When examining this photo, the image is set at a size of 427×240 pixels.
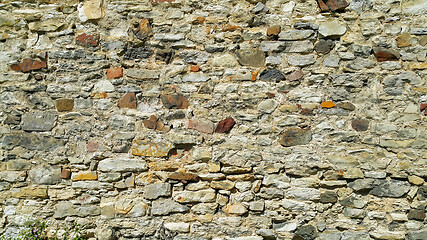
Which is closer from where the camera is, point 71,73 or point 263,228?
point 263,228

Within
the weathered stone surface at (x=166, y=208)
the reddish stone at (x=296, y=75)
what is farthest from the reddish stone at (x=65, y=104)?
the reddish stone at (x=296, y=75)

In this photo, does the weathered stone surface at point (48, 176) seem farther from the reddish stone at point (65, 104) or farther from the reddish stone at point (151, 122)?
the reddish stone at point (151, 122)

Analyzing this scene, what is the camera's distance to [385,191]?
2.59 meters

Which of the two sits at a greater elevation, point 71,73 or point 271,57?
point 271,57

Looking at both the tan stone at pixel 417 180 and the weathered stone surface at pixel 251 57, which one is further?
the weathered stone surface at pixel 251 57

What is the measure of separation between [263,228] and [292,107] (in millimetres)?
1044

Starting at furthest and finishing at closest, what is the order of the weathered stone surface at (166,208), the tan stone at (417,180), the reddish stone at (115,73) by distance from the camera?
the reddish stone at (115,73), the weathered stone surface at (166,208), the tan stone at (417,180)

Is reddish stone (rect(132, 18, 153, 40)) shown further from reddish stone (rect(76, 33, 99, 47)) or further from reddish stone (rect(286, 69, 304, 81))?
reddish stone (rect(286, 69, 304, 81))

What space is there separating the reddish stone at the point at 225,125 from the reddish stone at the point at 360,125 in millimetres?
1005

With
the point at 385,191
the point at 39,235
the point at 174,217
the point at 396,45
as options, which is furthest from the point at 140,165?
the point at 396,45

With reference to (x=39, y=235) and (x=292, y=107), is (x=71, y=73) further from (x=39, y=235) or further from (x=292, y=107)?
(x=292, y=107)

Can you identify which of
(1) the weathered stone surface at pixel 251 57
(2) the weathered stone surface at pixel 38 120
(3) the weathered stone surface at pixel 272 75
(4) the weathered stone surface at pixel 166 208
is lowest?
(4) the weathered stone surface at pixel 166 208

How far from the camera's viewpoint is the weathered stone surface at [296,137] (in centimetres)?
266

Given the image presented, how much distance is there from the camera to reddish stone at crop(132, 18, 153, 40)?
9.18 feet
